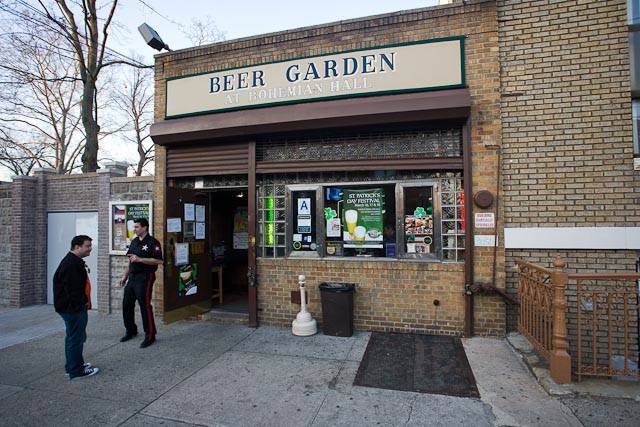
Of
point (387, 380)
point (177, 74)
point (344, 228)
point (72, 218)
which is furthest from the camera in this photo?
point (72, 218)

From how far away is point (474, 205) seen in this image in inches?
208

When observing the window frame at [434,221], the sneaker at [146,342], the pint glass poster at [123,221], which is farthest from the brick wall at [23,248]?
→ the window frame at [434,221]

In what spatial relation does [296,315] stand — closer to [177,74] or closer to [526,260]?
[526,260]

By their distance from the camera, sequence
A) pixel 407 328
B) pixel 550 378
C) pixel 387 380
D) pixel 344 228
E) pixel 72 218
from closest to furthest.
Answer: pixel 550 378, pixel 387 380, pixel 407 328, pixel 344 228, pixel 72 218

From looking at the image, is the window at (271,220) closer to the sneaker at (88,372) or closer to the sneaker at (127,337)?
the sneaker at (127,337)

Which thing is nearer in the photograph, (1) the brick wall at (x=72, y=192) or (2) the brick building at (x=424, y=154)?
(2) the brick building at (x=424, y=154)

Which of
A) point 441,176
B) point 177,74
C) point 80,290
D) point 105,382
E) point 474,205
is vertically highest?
point 177,74

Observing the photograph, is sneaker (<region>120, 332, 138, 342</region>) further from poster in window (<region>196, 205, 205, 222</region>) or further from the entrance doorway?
poster in window (<region>196, 205, 205, 222</region>)

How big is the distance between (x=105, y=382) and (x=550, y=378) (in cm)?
511

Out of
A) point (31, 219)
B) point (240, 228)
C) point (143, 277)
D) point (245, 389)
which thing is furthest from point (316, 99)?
point (31, 219)

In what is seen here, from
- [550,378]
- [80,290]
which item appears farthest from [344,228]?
[80,290]

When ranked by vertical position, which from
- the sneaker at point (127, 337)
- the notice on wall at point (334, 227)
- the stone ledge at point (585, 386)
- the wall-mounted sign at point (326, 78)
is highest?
the wall-mounted sign at point (326, 78)

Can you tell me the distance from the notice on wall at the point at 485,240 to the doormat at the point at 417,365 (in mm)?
1483

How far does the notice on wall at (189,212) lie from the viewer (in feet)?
20.6
